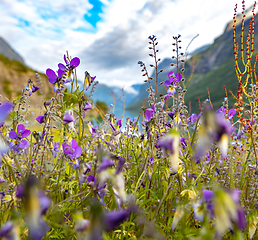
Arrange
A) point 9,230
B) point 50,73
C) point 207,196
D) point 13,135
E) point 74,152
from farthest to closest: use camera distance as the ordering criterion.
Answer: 1. point 13,135
2. point 50,73
3. point 74,152
4. point 207,196
5. point 9,230

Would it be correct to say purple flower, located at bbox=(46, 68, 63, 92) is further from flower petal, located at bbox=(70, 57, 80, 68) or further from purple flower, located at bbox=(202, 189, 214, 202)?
purple flower, located at bbox=(202, 189, 214, 202)

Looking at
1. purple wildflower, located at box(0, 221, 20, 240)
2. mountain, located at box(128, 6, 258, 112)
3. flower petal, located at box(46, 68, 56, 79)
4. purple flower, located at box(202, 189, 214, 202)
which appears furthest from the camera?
mountain, located at box(128, 6, 258, 112)

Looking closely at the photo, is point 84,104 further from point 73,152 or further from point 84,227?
point 84,227

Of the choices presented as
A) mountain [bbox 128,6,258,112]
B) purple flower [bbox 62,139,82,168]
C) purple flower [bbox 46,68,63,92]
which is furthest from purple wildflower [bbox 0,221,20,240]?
mountain [bbox 128,6,258,112]

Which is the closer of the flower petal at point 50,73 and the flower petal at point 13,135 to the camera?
the flower petal at point 50,73

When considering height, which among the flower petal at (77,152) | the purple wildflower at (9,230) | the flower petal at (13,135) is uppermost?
the flower petal at (13,135)

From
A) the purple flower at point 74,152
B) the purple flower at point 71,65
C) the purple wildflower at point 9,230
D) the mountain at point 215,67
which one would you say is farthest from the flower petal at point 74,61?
the mountain at point 215,67

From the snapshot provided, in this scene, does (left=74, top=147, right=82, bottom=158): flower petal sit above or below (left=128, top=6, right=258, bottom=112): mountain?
below

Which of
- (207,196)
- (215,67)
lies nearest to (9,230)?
(207,196)

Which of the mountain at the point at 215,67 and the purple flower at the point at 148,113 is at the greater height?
the mountain at the point at 215,67

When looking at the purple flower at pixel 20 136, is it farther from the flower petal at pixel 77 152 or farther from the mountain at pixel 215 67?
the mountain at pixel 215 67

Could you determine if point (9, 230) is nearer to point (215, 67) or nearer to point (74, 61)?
point (74, 61)

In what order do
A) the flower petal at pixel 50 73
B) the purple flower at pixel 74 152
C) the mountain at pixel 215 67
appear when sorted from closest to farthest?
the purple flower at pixel 74 152, the flower petal at pixel 50 73, the mountain at pixel 215 67

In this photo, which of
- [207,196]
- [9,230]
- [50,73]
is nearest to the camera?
[9,230]
